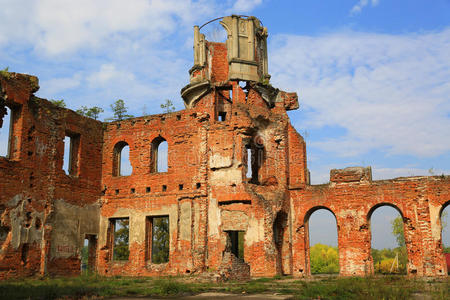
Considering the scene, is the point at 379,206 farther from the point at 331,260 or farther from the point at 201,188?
the point at 331,260

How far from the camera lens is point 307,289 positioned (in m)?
9.56

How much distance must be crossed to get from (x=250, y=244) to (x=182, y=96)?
704 centimetres

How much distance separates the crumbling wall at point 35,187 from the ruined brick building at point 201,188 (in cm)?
4

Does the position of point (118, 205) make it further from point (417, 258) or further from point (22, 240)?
point (417, 258)

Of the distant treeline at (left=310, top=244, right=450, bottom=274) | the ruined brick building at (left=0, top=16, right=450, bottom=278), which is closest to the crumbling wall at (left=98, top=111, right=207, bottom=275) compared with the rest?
the ruined brick building at (left=0, top=16, right=450, bottom=278)

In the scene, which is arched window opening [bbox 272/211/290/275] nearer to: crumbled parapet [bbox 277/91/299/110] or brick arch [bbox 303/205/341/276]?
brick arch [bbox 303/205/341/276]

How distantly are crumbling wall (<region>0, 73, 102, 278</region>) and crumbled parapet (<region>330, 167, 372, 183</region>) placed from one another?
993 cm

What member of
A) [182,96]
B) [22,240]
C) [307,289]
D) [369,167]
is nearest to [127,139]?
[182,96]

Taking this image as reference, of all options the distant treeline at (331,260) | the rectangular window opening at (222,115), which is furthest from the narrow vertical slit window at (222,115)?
the distant treeline at (331,260)

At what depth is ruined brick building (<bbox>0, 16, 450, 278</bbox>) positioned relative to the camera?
15.7 m

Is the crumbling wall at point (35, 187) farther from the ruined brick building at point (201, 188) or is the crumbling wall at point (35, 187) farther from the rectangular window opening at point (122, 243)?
the rectangular window opening at point (122, 243)

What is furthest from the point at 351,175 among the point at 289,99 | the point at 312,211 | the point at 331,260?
the point at 331,260

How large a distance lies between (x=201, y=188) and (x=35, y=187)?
5919mm

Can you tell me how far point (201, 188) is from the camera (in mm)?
17438
